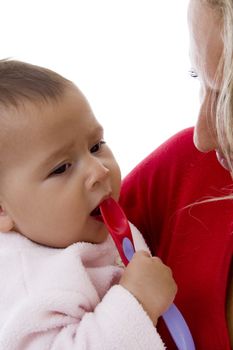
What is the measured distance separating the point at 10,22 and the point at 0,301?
0.90m

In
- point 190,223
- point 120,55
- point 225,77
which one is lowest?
point 190,223

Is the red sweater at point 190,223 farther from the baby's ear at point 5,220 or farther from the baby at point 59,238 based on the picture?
the baby's ear at point 5,220

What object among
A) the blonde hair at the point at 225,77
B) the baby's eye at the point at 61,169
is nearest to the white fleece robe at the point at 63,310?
the baby's eye at the point at 61,169

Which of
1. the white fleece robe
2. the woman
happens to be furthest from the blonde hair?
the white fleece robe

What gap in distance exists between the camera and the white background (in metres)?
1.53

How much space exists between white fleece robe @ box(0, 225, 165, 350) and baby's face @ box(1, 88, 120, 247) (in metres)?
0.04

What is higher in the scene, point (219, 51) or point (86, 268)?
point (219, 51)

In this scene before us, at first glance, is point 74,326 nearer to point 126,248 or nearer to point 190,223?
point 126,248

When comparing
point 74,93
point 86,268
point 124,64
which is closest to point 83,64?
point 124,64

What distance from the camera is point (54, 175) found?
86cm

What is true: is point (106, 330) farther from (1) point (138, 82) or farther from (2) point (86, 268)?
(1) point (138, 82)

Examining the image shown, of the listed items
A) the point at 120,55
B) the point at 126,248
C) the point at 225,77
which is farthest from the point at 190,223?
the point at 120,55

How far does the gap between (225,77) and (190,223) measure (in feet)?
0.94

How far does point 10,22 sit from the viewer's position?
60.0 inches
